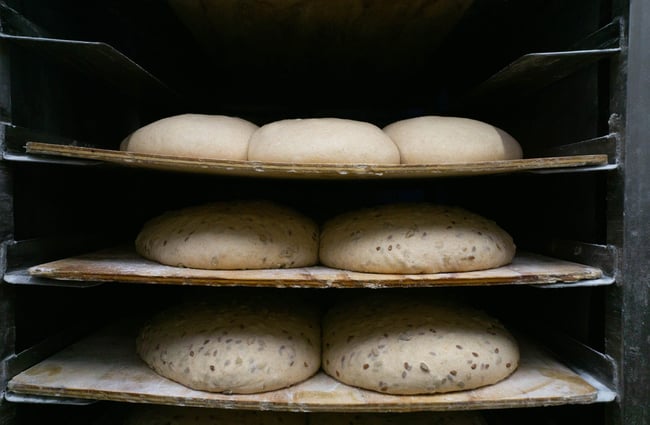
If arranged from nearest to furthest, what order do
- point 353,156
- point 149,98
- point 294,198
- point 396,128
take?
1. point 353,156
2. point 396,128
3. point 149,98
4. point 294,198

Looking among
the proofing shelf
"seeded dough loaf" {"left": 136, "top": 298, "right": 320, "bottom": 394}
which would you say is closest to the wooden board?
"seeded dough loaf" {"left": 136, "top": 298, "right": 320, "bottom": 394}

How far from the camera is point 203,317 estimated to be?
1.29 meters

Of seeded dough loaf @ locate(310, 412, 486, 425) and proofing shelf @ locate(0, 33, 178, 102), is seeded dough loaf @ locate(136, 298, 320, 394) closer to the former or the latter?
seeded dough loaf @ locate(310, 412, 486, 425)

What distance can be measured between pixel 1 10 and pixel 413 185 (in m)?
1.59

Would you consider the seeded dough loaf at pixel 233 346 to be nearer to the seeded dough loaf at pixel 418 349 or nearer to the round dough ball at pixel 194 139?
the seeded dough loaf at pixel 418 349

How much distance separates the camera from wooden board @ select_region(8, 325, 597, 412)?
1062mm

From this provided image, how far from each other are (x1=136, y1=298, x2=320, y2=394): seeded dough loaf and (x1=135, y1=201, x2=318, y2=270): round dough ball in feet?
0.62

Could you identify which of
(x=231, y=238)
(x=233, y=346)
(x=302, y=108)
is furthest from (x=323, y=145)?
(x=302, y=108)

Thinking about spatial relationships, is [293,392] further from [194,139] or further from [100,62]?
[100,62]

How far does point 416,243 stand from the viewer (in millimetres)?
1195

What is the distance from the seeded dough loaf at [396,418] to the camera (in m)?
1.31

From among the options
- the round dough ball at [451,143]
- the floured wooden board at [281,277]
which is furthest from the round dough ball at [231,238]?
the round dough ball at [451,143]

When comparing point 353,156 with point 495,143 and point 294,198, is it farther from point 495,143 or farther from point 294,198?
point 294,198

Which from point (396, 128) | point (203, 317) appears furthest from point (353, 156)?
point (203, 317)
